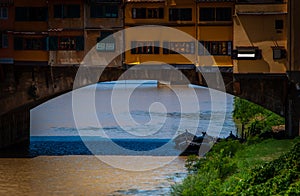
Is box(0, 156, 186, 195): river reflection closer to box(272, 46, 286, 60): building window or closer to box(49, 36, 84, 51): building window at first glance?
box(49, 36, 84, 51): building window

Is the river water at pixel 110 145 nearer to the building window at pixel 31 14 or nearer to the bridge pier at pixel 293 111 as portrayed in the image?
the bridge pier at pixel 293 111

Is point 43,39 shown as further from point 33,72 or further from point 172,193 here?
point 172,193

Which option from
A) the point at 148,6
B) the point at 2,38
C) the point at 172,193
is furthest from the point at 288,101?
the point at 2,38

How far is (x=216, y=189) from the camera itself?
27312mm

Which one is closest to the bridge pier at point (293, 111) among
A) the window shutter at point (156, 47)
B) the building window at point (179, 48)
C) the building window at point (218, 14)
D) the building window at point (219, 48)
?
the building window at point (219, 48)

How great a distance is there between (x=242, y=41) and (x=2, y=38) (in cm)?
1305

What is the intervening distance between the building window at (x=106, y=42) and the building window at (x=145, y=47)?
42.6 inches

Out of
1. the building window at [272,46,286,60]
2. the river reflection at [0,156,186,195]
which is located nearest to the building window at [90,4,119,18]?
the river reflection at [0,156,186,195]

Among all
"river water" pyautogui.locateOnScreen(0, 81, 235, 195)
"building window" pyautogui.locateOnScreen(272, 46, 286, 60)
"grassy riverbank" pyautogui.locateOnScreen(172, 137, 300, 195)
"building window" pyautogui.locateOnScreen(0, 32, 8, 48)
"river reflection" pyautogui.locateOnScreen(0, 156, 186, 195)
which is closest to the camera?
"grassy riverbank" pyautogui.locateOnScreen(172, 137, 300, 195)

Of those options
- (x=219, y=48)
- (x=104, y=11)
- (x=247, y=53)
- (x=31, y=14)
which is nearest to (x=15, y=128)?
(x=31, y=14)

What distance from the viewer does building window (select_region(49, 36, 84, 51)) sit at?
4150 centimetres

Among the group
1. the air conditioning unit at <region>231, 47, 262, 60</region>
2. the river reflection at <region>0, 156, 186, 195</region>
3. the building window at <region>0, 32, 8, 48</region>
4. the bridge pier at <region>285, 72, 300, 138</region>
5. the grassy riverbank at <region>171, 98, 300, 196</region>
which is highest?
the building window at <region>0, 32, 8, 48</region>

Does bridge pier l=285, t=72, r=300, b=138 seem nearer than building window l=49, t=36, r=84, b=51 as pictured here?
Yes

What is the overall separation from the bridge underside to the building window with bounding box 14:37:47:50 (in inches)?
45.7
